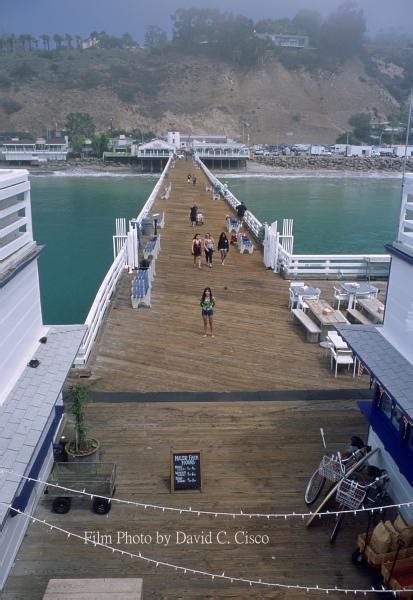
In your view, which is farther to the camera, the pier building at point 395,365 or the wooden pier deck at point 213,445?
the pier building at point 395,365

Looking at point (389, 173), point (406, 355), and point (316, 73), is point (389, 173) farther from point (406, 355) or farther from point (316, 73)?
point (406, 355)

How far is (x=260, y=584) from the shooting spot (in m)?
5.97

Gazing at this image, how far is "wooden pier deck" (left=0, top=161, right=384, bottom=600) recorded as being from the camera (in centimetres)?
612

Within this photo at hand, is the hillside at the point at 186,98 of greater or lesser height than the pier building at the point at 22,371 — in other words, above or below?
above

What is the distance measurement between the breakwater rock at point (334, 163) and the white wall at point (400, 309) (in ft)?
385

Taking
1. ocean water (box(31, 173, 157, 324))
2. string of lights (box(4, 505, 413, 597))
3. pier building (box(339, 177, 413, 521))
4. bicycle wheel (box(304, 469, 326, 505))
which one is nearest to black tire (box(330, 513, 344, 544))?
bicycle wheel (box(304, 469, 326, 505))

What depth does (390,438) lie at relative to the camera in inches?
269

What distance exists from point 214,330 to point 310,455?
5.40 m

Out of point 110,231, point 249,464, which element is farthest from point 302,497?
point 110,231

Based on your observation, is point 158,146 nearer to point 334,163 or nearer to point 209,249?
point 334,163

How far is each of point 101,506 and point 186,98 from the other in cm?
18103

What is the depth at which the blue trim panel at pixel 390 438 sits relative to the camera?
249 inches

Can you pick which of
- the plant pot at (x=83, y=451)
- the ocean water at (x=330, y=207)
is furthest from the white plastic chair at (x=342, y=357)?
the ocean water at (x=330, y=207)

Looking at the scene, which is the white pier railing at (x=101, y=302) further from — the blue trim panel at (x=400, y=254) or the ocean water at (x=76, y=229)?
the ocean water at (x=76, y=229)
